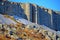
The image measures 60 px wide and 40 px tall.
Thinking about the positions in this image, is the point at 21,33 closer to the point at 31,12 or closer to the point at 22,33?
the point at 22,33

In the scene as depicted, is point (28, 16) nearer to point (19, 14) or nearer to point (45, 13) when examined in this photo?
point (19, 14)

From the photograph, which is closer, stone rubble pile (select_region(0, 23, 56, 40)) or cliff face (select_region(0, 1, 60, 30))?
stone rubble pile (select_region(0, 23, 56, 40))

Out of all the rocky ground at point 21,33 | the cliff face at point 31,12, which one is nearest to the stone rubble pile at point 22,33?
the rocky ground at point 21,33

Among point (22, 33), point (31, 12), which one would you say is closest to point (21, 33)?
point (22, 33)

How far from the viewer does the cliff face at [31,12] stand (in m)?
18.7

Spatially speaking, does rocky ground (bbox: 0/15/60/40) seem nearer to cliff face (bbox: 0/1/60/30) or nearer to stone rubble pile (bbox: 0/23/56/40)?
stone rubble pile (bbox: 0/23/56/40)

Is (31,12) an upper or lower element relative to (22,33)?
upper

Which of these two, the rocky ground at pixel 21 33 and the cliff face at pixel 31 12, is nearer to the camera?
the rocky ground at pixel 21 33

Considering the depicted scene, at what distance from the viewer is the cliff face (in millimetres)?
18688

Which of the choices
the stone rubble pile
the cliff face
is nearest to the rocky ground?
the stone rubble pile

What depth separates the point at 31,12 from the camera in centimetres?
2048

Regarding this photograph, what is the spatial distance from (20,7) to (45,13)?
12.6 ft

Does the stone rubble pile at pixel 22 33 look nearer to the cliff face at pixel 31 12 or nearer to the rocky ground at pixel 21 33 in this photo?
the rocky ground at pixel 21 33

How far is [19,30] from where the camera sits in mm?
13117
